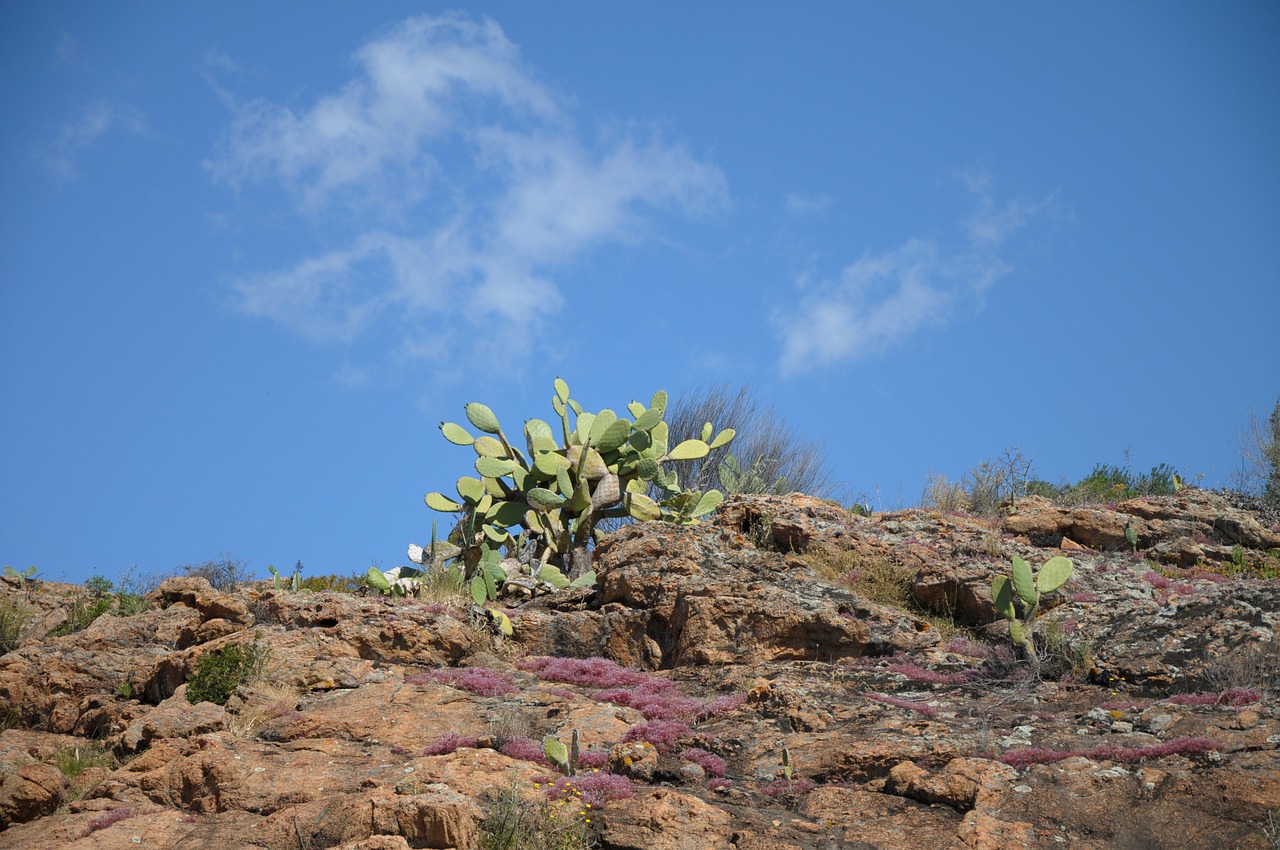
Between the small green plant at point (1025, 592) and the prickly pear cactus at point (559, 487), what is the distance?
4.92 meters

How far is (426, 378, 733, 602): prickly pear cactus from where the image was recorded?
519 inches

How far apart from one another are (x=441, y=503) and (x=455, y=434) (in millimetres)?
971

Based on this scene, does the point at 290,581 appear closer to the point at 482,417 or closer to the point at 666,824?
the point at 482,417

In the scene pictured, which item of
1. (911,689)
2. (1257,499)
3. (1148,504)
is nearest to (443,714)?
(911,689)

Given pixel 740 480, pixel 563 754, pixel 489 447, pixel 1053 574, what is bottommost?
pixel 563 754

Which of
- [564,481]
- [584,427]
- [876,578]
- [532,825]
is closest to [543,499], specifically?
[564,481]

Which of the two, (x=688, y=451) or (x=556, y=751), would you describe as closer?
(x=556, y=751)

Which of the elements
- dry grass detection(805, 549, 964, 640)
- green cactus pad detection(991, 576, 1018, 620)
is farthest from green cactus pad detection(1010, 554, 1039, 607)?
dry grass detection(805, 549, 964, 640)

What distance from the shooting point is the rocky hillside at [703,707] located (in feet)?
19.5

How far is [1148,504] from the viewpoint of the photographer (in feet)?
45.9

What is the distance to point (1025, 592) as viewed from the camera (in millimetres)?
9289

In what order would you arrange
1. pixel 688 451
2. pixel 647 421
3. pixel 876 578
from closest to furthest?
pixel 876 578 → pixel 647 421 → pixel 688 451

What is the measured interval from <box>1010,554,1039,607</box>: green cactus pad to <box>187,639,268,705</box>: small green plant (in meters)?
6.63

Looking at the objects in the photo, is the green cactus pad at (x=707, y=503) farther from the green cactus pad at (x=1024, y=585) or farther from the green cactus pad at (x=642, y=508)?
the green cactus pad at (x=1024, y=585)
